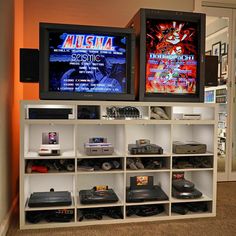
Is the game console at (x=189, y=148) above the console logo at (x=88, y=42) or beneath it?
beneath

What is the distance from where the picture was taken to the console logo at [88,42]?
2510 mm

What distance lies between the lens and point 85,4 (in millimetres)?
3445

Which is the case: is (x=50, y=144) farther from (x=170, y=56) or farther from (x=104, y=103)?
(x=170, y=56)

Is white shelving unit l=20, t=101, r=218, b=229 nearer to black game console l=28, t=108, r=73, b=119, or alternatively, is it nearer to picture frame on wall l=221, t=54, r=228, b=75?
black game console l=28, t=108, r=73, b=119

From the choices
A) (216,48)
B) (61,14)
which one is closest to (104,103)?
(61,14)

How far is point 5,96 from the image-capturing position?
2430 millimetres

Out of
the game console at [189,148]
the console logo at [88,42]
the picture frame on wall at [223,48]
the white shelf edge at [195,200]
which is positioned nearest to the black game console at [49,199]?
the white shelf edge at [195,200]

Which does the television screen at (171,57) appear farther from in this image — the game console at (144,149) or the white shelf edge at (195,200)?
the white shelf edge at (195,200)

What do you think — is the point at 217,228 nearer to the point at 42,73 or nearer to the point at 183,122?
the point at 183,122

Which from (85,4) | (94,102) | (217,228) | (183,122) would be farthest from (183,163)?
(85,4)

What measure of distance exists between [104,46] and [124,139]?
0.83 meters

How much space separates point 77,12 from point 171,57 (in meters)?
1.36

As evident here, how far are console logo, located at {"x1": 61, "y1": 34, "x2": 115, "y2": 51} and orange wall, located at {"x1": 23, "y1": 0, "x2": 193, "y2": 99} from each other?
0.95 m

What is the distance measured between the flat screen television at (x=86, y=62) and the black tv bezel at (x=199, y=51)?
0.31 feet
